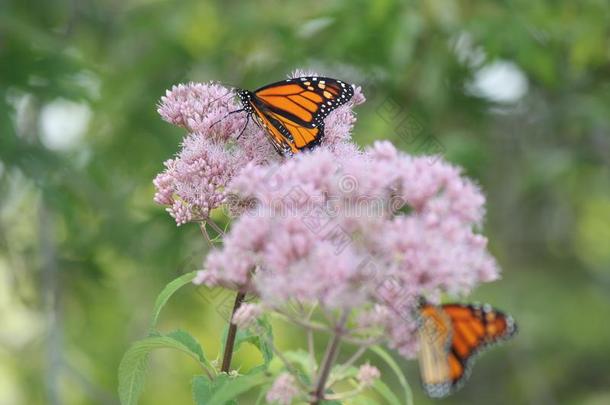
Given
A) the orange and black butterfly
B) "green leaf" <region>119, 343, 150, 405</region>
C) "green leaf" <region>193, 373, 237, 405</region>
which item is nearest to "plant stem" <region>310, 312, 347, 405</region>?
"green leaf" <region>193, 373, 237, 405</region>

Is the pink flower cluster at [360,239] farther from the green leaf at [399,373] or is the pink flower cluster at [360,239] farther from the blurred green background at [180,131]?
the blurred green background at [180,131]

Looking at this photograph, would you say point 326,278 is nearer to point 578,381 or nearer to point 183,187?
point 183,187

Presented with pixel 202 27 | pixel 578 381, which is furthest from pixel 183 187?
pixel 578 381

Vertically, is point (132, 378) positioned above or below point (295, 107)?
below

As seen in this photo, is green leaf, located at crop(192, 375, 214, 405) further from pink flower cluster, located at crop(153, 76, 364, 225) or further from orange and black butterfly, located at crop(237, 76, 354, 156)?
orange and black butterfly, located at crop(237, 76, 354, 156)

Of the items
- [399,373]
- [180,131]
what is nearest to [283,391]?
[399,373]

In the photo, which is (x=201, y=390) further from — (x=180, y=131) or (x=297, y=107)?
(x=180, y=131)
